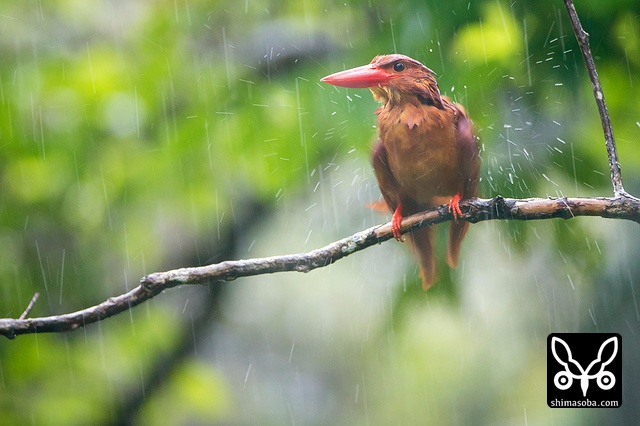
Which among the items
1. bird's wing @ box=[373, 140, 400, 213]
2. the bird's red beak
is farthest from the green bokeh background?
the bird's red beak

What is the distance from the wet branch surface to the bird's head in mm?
134

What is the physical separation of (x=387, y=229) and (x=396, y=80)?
177mm

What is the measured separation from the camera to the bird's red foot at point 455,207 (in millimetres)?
819

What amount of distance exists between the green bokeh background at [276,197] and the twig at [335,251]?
16cm

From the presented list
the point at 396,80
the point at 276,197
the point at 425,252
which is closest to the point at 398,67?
the point at 396,80

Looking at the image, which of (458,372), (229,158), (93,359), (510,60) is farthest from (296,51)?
(458,372)

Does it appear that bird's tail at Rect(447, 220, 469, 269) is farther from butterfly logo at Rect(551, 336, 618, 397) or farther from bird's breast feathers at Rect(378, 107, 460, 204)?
butterfly logo at Rect(551, 336, 618, 397)

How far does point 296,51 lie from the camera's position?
1.45 metres

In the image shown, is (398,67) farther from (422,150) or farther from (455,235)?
(455,235)

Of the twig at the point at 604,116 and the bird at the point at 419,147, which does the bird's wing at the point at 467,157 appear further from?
the twig at the point at 604,116

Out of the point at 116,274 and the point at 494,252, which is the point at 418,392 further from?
the point at 494,252

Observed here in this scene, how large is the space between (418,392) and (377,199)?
1.73 metres

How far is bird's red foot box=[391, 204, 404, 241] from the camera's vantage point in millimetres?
864

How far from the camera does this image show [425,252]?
0.95 metres
